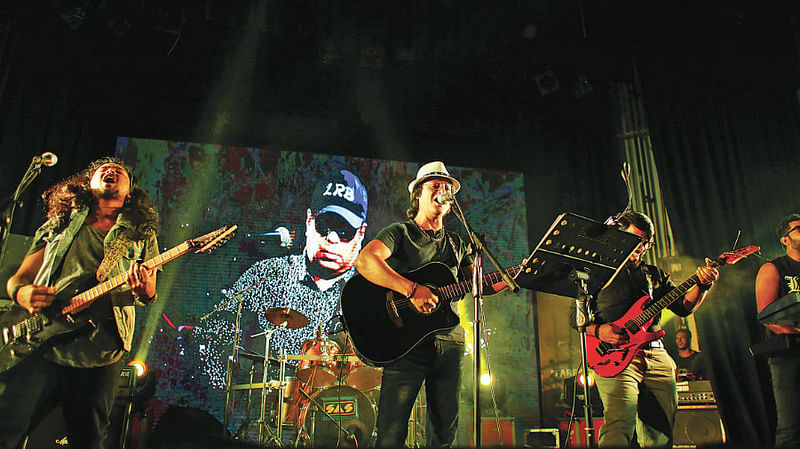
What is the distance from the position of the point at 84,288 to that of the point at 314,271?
363cm

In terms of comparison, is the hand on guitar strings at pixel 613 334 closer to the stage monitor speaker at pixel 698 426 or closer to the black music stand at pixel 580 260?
the black music stand at pixel 580 260

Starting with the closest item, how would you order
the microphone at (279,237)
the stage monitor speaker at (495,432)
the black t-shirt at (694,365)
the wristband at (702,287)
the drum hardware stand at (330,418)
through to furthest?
the wristband at (702,287), the drum hardware stand at (330,418), the black t-shirt at (694,365), the stage monitor speaker at (495,432), the microphone at (279,237)

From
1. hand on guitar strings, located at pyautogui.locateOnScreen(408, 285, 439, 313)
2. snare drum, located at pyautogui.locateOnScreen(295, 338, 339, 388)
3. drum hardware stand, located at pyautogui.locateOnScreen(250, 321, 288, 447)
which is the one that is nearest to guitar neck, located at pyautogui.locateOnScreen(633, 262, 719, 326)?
hand on guitar strings, located at pyautogui.locateOnScreen(408, 285, 439, 313)

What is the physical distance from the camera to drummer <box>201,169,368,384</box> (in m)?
5.97

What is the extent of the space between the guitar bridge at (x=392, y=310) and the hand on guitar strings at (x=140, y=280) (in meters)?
1.25

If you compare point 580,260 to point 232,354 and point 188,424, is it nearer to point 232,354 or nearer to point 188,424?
point 232,354

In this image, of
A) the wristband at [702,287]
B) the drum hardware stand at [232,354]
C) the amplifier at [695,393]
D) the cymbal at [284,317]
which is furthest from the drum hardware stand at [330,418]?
the wristband at [702,287]

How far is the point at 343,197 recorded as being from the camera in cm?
662

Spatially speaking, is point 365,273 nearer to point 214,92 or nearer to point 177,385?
point 177,385

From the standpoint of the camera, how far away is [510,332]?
6.60 meters

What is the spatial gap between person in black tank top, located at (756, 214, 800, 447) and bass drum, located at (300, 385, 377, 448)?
3.39 metres

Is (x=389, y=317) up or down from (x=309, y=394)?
up

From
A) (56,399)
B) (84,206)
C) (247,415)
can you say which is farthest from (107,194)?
(247,415)

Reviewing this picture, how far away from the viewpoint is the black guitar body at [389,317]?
2824 millimetres
